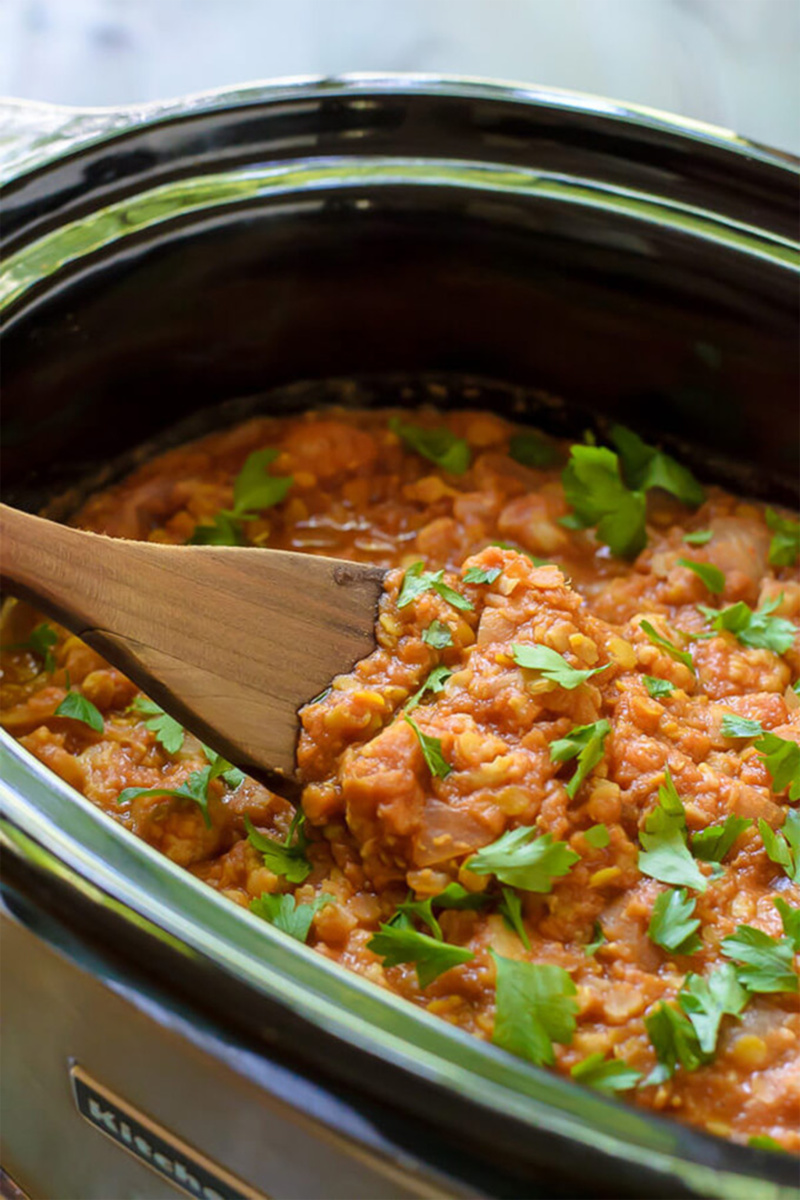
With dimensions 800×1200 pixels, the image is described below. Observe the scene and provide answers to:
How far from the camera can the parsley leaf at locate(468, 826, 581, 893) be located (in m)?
1.48

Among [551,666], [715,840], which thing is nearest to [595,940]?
[715,840]

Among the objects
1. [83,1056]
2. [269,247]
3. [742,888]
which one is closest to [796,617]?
[742,888]

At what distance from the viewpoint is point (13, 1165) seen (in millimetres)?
1535

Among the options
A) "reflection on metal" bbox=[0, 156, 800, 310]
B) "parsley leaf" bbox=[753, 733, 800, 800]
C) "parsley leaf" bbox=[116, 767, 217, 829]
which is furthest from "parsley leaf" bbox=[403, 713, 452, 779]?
"reflection on metal" bbox=[0, 156, 800, 310]

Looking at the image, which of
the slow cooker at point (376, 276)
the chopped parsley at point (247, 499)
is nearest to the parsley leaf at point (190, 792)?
the slow cooker at point (376, 276)

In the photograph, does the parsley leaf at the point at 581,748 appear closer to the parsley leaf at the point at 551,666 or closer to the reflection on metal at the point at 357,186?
the parsley leaf at the point at 551,666

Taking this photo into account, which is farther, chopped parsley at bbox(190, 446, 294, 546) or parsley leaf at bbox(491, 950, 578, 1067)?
chopped parsley at bbox(190, 446, 294, 546)

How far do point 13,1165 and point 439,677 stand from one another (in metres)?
0.78

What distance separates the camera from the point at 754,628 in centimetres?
195

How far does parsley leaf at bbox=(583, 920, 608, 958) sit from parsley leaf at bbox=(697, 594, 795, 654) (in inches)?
23.3

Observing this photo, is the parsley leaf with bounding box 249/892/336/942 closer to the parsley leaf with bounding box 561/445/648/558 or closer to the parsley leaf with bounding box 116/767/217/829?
the parsley leaf with bounding box 116/767/217/829

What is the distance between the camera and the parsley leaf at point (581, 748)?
61.4 inches

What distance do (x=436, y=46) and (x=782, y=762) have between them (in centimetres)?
237

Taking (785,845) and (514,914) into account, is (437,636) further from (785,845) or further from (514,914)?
(785,845)
